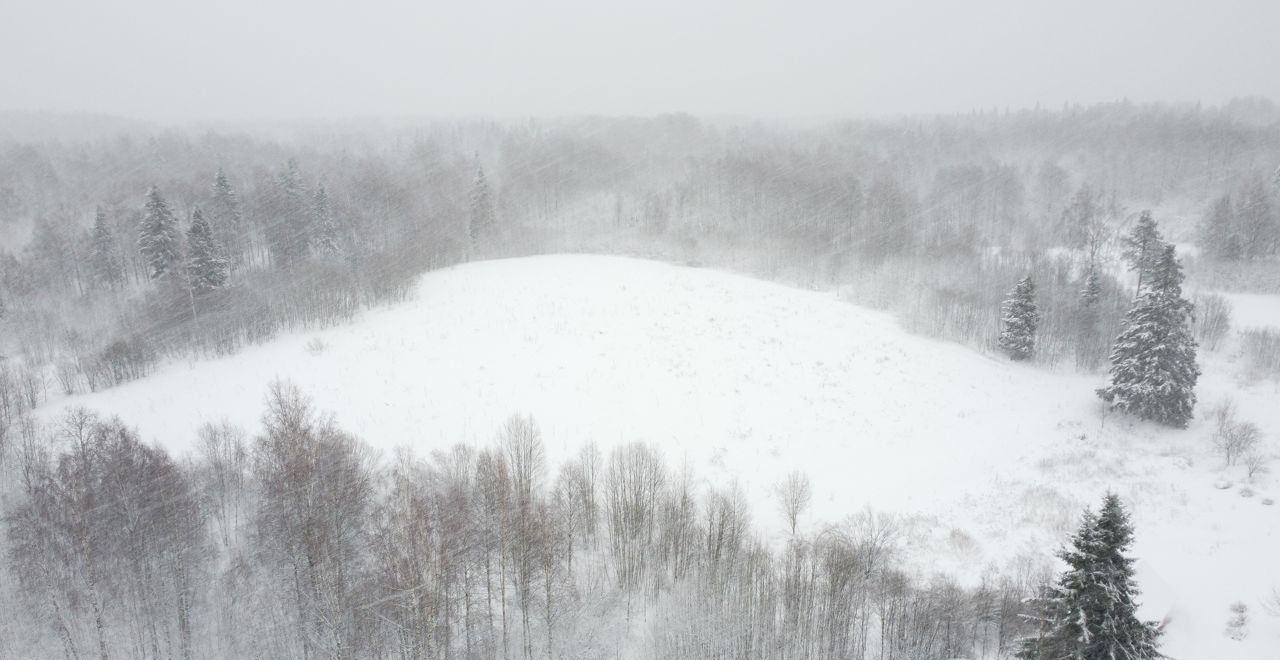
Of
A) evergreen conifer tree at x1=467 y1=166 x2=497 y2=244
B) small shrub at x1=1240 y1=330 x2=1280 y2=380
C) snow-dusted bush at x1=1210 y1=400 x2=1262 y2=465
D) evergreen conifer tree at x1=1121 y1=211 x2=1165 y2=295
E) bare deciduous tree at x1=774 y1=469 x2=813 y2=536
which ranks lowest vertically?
bare deciduous tree at x1=774 y1=469 x2=813 y2=536

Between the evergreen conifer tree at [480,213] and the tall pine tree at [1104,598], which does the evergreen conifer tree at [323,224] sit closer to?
the evergreen conifer tree at [480,213]

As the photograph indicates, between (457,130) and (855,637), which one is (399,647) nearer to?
(855,637)

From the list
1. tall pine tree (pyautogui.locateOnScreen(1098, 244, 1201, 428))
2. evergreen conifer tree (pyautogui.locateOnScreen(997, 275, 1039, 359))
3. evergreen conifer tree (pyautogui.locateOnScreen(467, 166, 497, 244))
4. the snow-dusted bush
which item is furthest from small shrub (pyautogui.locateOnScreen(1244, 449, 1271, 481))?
evergreen conifer tree (pyautogui.locateOnScreen(467, 166, 497, 244))

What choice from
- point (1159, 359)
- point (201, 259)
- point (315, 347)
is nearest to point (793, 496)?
point (1159, 359)

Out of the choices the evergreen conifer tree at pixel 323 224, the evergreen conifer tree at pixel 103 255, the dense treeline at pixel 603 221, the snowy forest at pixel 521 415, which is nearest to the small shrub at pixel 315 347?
the snowy forest at pixel 521 415

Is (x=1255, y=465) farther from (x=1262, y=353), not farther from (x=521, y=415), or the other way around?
(x=521, y=415)

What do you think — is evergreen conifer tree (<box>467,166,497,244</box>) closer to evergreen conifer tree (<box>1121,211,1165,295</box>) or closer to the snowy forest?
the snowy forest

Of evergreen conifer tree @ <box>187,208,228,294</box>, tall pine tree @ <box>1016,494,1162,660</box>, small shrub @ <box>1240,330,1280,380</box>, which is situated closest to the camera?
tall pine tree @ <box>1016,494,1162,660</box>
